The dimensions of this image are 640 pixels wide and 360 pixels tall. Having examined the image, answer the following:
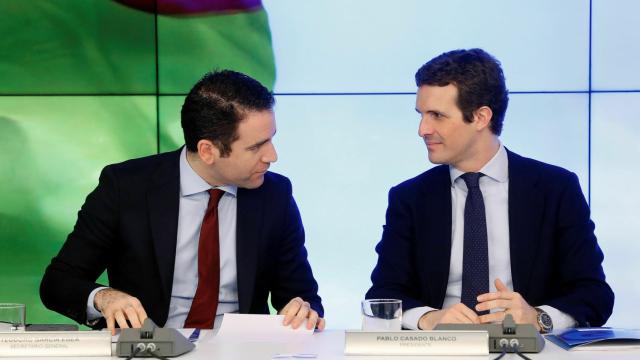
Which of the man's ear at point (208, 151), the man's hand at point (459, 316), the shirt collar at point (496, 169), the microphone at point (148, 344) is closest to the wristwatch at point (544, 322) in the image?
the man's hand at point (459, 316)

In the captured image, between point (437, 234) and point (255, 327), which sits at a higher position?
point (437, 234)

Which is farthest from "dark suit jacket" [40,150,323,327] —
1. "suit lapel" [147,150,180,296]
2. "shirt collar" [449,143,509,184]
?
"shirt collar" [449,143,509,184]

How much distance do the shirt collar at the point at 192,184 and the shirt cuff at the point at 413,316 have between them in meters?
0.73

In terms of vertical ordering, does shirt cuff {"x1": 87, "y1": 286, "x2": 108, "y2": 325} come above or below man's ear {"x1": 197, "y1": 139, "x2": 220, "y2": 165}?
below

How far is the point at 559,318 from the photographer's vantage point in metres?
2.91

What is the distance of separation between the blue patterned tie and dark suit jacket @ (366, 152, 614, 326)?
0.21 ft

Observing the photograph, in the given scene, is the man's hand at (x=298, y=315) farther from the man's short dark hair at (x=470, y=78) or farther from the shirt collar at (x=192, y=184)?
the man's short dark hair at (x=470, y=78)

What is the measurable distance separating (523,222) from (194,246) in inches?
42.0

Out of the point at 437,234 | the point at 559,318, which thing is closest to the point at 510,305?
the point at 559,318

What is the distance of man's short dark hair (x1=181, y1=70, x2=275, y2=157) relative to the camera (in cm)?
321

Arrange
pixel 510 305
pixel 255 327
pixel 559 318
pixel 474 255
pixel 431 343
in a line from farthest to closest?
1. pixel 474 255
2. pixel 559 318
3. pixel 510 305
4. pixel 255 327
5. pixel 431 343

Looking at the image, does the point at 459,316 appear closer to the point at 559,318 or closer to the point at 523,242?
the point at 559,318

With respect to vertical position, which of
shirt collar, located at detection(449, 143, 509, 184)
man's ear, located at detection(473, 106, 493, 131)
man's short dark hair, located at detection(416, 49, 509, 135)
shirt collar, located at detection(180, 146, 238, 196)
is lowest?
shirt collar, located at detection(180, 146, 238, 196)

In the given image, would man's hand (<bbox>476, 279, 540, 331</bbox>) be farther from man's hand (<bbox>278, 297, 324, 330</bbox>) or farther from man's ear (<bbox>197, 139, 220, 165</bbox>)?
man's ear (<bbox>197, 139, 220, 165</bbox>)
